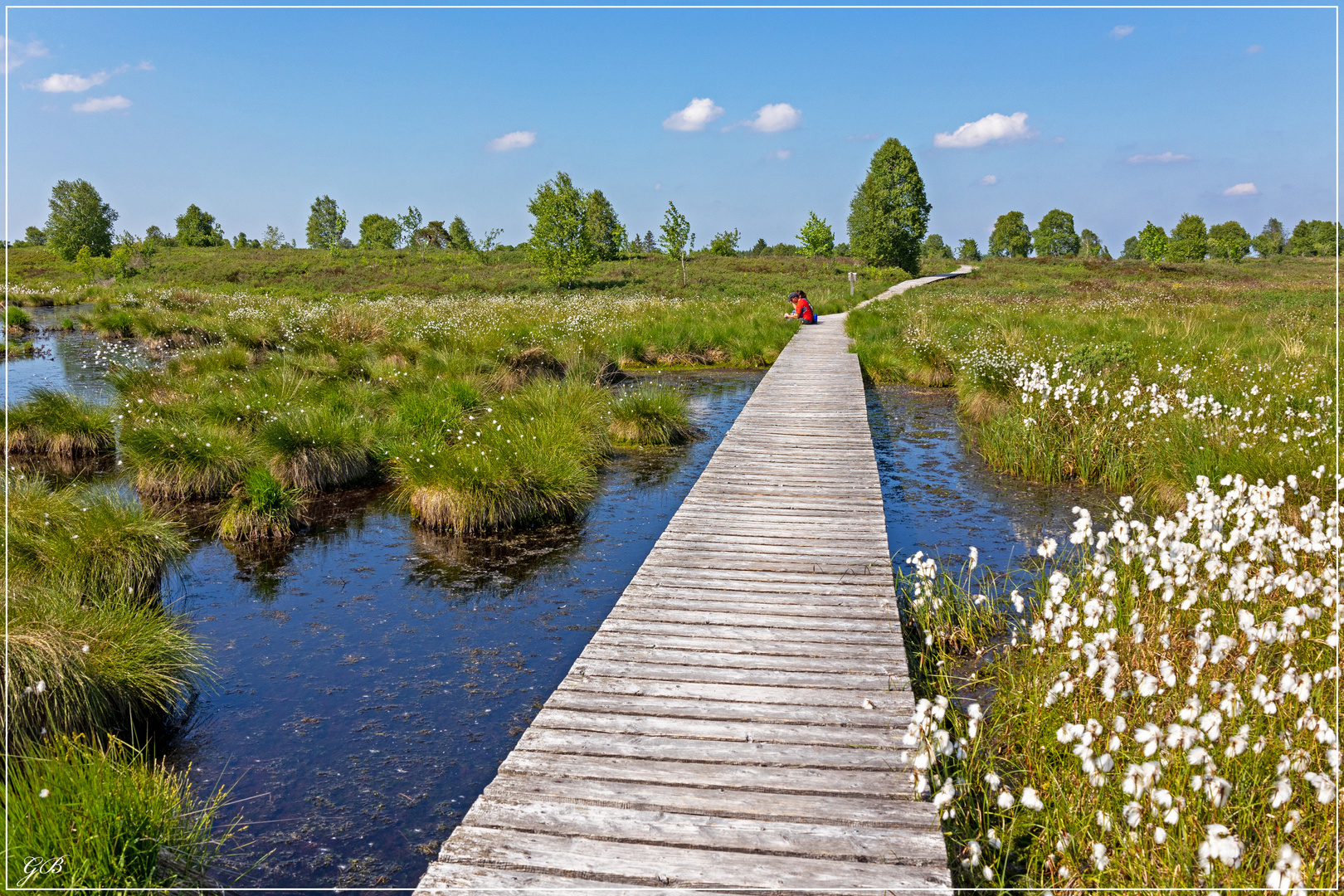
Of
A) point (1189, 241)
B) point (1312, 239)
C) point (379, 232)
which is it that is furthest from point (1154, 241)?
point (379, 232)

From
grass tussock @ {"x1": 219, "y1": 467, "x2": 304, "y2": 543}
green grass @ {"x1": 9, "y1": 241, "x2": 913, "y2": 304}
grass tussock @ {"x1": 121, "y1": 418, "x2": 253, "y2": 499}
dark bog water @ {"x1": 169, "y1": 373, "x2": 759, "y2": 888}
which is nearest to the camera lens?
dark bog water @ {"x1": 169, "y1": 373, "x2": 759, "y2": 888}

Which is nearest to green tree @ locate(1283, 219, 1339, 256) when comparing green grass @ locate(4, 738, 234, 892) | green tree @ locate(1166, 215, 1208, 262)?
green tree @ locate(1166, 215, 1208, 262)

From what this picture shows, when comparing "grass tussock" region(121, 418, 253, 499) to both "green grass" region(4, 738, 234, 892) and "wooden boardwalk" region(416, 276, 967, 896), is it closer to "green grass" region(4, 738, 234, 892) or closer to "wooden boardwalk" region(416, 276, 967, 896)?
"wooden boardwalk" region(416, 276, 967, 896)

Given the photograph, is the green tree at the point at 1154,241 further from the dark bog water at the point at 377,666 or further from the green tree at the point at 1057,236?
the dark bog water at the point at 377,666

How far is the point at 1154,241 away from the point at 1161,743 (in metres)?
86.0

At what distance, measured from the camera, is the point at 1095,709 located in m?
4.16

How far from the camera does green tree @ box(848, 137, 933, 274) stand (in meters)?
57.7

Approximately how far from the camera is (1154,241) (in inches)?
2958

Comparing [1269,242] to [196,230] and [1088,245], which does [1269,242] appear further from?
[196,230]

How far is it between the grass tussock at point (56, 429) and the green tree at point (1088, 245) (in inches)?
4162

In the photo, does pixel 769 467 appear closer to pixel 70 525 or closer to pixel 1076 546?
pixel 1076 546

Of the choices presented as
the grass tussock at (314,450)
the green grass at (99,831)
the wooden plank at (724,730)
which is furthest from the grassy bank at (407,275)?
the green grass at (99,831)

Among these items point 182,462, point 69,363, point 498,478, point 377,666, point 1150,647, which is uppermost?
point 69,363

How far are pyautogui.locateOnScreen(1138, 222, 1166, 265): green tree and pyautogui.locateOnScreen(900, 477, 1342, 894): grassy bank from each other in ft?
273
